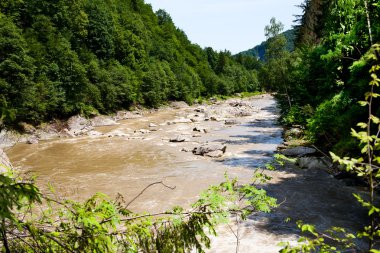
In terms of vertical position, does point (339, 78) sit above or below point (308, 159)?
above

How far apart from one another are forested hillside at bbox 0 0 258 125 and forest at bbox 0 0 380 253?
154 mm

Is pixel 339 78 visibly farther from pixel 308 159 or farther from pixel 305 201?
pixel 305 201

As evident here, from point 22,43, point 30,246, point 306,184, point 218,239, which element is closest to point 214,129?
point 306,184

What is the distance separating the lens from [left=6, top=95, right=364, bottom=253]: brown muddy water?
36.7 feet

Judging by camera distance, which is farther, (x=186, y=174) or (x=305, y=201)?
(x=186, y=174)

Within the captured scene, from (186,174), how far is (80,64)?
103 ft

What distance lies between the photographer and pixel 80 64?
4266cm

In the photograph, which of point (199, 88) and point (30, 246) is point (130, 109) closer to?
point (199, 88)

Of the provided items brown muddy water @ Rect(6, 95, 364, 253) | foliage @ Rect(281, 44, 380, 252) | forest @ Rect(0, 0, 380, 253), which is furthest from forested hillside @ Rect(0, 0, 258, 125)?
brown muddy water @ Rect(6, 95, 364, 253)

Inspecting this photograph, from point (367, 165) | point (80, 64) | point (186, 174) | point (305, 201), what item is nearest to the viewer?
point (367, 165)

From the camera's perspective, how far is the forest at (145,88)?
2773mm

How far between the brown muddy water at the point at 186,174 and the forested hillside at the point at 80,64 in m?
4.86

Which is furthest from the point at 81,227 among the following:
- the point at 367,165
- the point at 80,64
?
the point at 80,64

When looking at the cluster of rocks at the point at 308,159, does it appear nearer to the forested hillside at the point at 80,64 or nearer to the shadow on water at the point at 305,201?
the shadow on water at the point at 305,201
